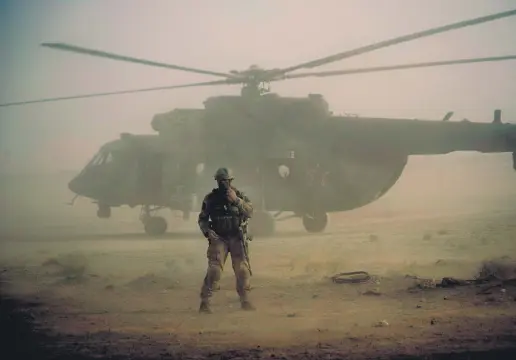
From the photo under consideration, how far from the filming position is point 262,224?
47.2 feet

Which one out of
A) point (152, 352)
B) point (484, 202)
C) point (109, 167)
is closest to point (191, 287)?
point (152, 352)

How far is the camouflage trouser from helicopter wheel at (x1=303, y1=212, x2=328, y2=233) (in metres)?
6.76

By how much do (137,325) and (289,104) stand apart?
7326 mm

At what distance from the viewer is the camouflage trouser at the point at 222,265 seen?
317 inches

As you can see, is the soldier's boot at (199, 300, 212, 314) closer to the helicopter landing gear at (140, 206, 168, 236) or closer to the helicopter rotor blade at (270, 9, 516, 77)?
the helicopter rotor blade at (270, 9, 516, 77)

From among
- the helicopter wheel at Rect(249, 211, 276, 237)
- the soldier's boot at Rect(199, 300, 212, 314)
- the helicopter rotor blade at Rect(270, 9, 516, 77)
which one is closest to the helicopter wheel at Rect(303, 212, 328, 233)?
the helicopter wheel at Rect(249, 211, 276, 237)

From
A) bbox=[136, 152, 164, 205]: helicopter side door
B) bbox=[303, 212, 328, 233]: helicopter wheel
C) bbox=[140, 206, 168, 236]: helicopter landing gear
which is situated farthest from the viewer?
bbox=[140, 206, 168, 236]: helicopter landing gear

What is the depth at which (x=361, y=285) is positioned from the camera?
9.45 metres

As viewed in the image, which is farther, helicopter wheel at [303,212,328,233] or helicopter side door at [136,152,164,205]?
helicopter side door at [136,152,164,205]

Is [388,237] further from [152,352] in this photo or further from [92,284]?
[152,352]

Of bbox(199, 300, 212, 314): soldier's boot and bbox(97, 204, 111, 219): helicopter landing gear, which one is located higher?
bbox(97, 204, 111, 219): helicopter landing gear

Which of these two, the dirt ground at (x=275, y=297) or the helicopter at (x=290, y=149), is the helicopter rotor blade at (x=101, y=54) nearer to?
the helicopter at (x=290, y=149)

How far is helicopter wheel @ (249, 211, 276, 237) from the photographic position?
1434cm

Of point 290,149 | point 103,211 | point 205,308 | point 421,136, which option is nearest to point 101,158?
point 103,211
